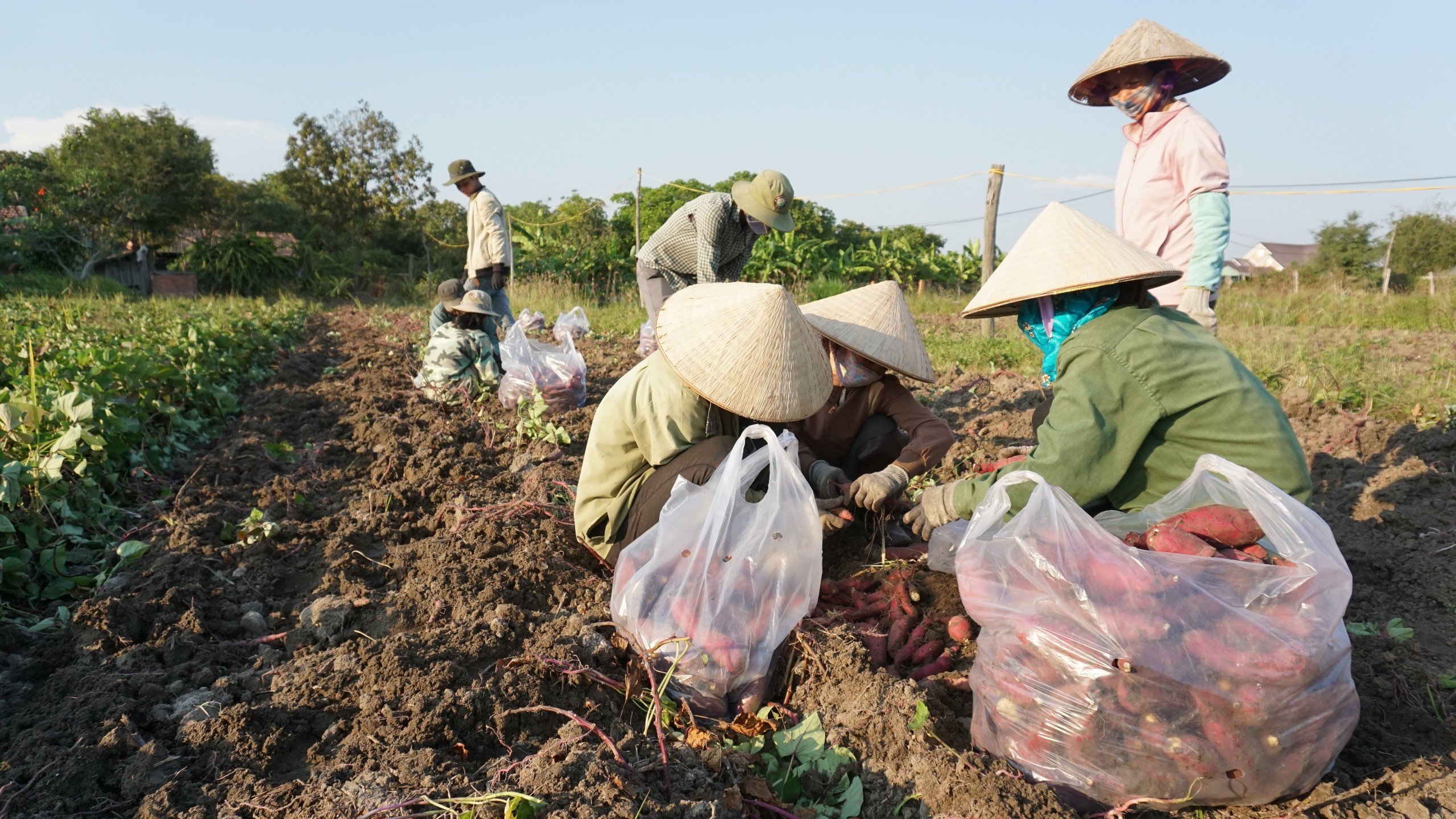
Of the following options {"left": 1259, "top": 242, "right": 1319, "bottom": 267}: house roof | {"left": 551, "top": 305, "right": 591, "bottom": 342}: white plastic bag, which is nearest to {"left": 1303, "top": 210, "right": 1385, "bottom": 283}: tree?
{"left": 1259, "top": 242, "right": 1319, "bottom": 267}: house roof

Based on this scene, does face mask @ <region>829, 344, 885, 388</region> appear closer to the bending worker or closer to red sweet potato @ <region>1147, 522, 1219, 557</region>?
red sweet potato @ <region>1147, 522, 1219, 557</region>

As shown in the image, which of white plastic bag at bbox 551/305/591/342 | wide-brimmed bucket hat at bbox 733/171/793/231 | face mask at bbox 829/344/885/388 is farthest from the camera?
white plastic bag at bbox 551/305/591/342

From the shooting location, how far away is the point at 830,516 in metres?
2.68

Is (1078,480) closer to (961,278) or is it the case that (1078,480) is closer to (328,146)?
(961,278)

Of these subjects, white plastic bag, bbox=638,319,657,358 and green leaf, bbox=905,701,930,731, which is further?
white plastic bag, bbox=638,319,657,358

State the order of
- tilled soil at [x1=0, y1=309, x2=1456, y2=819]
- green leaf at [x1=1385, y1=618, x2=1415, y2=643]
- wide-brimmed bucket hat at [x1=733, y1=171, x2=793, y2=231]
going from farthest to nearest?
wide-brimmed bucket hat at [x1=733, y1=171, x2=793, y2=231] < green leaf at [x1=1385, y1=618, x2=1415, y2=643] < tilled soil at [x1=0, y1=309, x2=1456, y2=819]

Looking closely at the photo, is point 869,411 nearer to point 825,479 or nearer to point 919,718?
point 825,479

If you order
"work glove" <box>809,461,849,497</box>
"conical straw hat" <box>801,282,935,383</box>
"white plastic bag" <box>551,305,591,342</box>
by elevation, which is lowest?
"work glove" <box>809,461,849,497</box>


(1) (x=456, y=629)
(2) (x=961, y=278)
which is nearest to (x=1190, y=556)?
(1) (x=456, y=629)

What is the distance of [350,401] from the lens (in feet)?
19.5

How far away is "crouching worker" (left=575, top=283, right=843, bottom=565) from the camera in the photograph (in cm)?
232

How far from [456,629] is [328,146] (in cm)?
2801

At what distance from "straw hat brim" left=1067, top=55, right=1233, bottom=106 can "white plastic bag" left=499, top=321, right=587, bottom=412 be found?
10.4 feet

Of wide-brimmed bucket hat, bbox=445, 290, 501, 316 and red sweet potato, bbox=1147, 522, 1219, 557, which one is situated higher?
wide-brimmed bucket hat, bbox=445, 290, 501, 316
